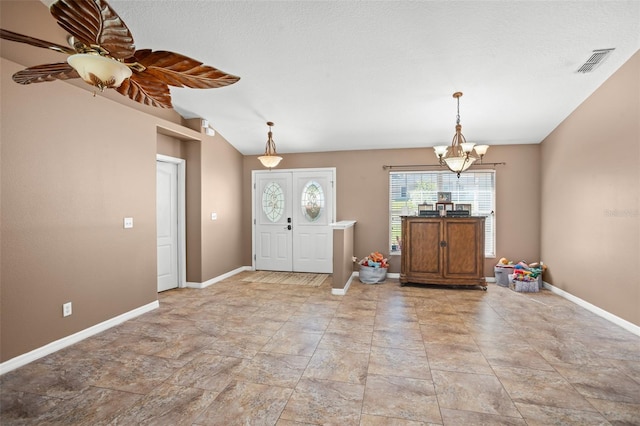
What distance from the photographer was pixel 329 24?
9.34 feet

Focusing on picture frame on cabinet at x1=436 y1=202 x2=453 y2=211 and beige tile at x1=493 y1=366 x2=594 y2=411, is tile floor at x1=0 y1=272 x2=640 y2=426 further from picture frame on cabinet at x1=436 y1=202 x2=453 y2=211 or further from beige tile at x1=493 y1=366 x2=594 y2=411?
picture frame on cabinet at x1=436 y1=202 x2=453 y2=211

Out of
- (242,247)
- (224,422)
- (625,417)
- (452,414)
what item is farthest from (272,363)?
(242,247)

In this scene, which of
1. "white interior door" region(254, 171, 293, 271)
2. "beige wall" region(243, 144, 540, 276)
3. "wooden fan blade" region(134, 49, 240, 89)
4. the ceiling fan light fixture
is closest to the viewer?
the ceiling fan light fixture

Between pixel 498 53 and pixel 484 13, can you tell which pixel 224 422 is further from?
pixel 498 53

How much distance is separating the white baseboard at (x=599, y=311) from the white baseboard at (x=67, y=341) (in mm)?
5452

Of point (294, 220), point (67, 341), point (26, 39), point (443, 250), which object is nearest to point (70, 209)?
point (67, 341)

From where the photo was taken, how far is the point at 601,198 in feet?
12.1

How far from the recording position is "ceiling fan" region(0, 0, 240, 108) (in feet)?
4.76

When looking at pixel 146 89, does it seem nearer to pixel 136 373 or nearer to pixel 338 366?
pixel 136 373

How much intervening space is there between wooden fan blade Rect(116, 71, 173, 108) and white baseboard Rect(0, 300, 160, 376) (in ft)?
7.71

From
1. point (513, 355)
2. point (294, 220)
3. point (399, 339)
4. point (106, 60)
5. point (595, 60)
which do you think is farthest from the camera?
point (294, 220)

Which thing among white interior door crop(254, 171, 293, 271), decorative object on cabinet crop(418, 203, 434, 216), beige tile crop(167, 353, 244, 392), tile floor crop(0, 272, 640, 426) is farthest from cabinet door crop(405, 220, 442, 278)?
beige tile crop(167, 353, 244, 392)

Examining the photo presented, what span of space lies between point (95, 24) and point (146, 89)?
0.78 metres

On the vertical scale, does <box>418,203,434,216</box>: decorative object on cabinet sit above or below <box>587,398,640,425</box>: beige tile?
above
